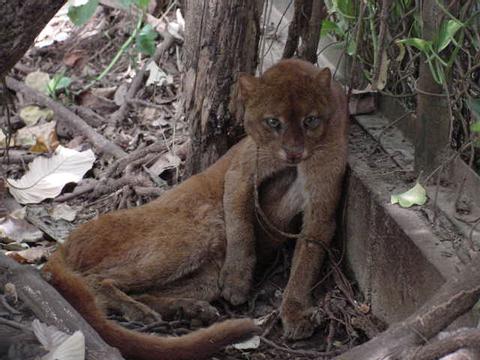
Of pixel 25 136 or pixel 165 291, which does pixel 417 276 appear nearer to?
pixel 165 291

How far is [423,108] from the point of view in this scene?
4.39 m

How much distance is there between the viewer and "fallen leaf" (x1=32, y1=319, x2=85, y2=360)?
3467 mm

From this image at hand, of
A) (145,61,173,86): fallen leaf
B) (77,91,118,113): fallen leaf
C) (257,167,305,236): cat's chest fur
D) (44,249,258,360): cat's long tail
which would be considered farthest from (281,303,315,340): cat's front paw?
(77,91,118,113): fallen leaf

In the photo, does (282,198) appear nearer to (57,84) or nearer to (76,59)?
(57,84)

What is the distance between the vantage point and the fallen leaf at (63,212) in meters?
5.96

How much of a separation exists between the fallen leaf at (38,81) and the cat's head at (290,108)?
3.29 m

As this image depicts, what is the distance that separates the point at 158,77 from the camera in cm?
743

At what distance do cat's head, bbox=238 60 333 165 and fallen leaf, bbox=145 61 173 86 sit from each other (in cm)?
261

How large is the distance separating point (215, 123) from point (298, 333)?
1461 millimetres

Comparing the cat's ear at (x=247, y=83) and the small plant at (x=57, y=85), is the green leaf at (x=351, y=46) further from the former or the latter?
the small plant at (x=57, y=85)

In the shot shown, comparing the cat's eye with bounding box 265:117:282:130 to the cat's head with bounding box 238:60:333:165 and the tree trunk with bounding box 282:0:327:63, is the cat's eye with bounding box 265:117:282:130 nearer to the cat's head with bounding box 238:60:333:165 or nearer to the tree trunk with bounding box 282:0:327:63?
the cat's head with bounding box 238:60:333:165

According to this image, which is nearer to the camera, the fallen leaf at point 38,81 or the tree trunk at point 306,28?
the tree trunk at point 306,28

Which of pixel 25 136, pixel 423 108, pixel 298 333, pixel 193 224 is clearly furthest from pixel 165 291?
pixel 25 136

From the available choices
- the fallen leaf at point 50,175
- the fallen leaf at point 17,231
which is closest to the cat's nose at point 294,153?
the fallen leaf at point 17,231
